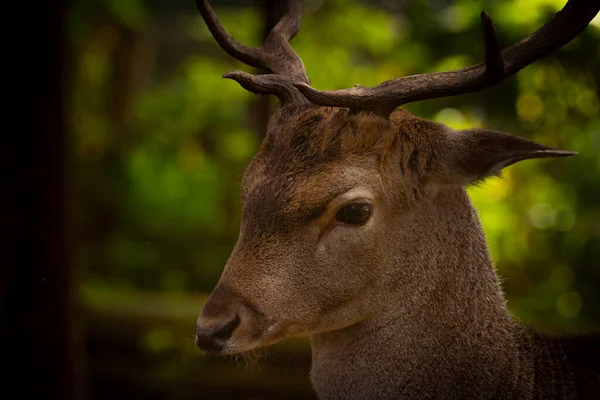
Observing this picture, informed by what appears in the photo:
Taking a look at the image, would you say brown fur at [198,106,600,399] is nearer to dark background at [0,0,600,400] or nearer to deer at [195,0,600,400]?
deer at [195,0,600,400]

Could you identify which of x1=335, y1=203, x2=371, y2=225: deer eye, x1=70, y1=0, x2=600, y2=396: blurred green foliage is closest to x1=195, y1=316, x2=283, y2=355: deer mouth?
x1=335, y1=203, x2=371, y2=225: deer eye

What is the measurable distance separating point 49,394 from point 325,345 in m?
3.83

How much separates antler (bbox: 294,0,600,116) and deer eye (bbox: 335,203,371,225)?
397 millimetres

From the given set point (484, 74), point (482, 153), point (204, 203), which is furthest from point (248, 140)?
point (484, 74)

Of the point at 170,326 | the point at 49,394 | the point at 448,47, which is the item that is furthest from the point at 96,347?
the point at 448,47

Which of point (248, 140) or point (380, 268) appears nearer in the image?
point (380, 268)

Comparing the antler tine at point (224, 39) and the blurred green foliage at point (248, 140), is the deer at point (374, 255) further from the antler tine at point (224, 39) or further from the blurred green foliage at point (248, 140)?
the blurred green foliage at point (248, 140)

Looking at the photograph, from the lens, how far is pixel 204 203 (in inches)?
414

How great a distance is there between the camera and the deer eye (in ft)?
10.5

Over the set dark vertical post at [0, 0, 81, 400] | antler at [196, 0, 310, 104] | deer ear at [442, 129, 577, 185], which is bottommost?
dark vertical post at [0, 0, 81, 400]

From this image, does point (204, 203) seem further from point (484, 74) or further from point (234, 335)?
point (484, 74)

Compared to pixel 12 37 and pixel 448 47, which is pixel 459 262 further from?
pixel 12 37

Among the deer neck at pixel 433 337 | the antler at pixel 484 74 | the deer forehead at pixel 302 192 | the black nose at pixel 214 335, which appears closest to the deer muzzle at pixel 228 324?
the black nose at pixel 214 335

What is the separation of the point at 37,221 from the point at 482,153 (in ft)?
14.1
